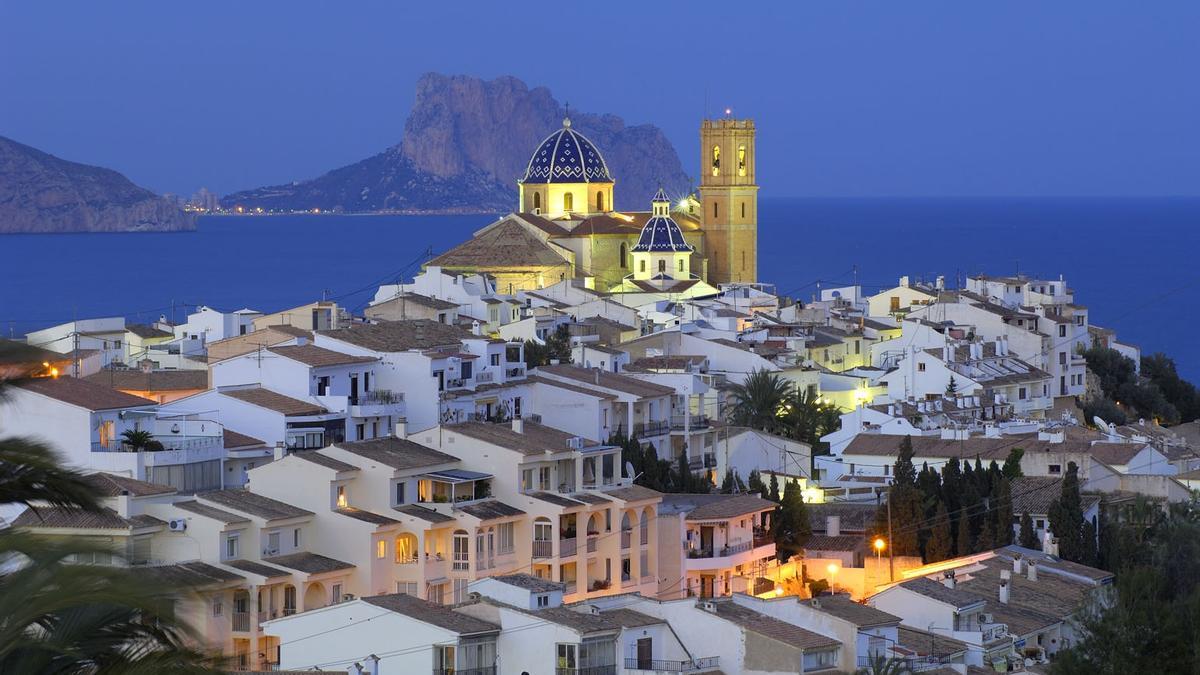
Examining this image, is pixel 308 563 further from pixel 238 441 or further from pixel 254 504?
pixel 238 441

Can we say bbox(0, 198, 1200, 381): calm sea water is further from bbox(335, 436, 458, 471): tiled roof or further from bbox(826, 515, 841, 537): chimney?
bbox(335, 436, 458, 471): tiled roof

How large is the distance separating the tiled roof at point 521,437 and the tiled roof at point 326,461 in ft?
6.47

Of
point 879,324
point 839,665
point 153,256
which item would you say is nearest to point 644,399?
point 839,665

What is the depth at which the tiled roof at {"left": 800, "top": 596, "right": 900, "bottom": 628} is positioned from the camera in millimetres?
22031

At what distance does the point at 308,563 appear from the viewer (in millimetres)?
24219

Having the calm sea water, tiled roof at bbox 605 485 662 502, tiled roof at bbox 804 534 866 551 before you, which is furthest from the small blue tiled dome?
tiled roof at bbox 605 485 662 502

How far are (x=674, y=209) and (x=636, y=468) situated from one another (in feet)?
148

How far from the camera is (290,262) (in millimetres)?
134500

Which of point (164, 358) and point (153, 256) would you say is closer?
point (164, 358)

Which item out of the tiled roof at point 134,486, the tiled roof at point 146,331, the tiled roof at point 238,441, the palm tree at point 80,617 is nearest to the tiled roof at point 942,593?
the tiled roof at point 134,486

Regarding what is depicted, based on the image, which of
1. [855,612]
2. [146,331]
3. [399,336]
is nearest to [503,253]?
[146,331]

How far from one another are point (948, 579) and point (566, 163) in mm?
46980

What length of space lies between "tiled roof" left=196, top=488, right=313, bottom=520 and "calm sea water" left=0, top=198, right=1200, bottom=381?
124 ft

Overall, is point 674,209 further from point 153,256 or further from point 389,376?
point 153,256
